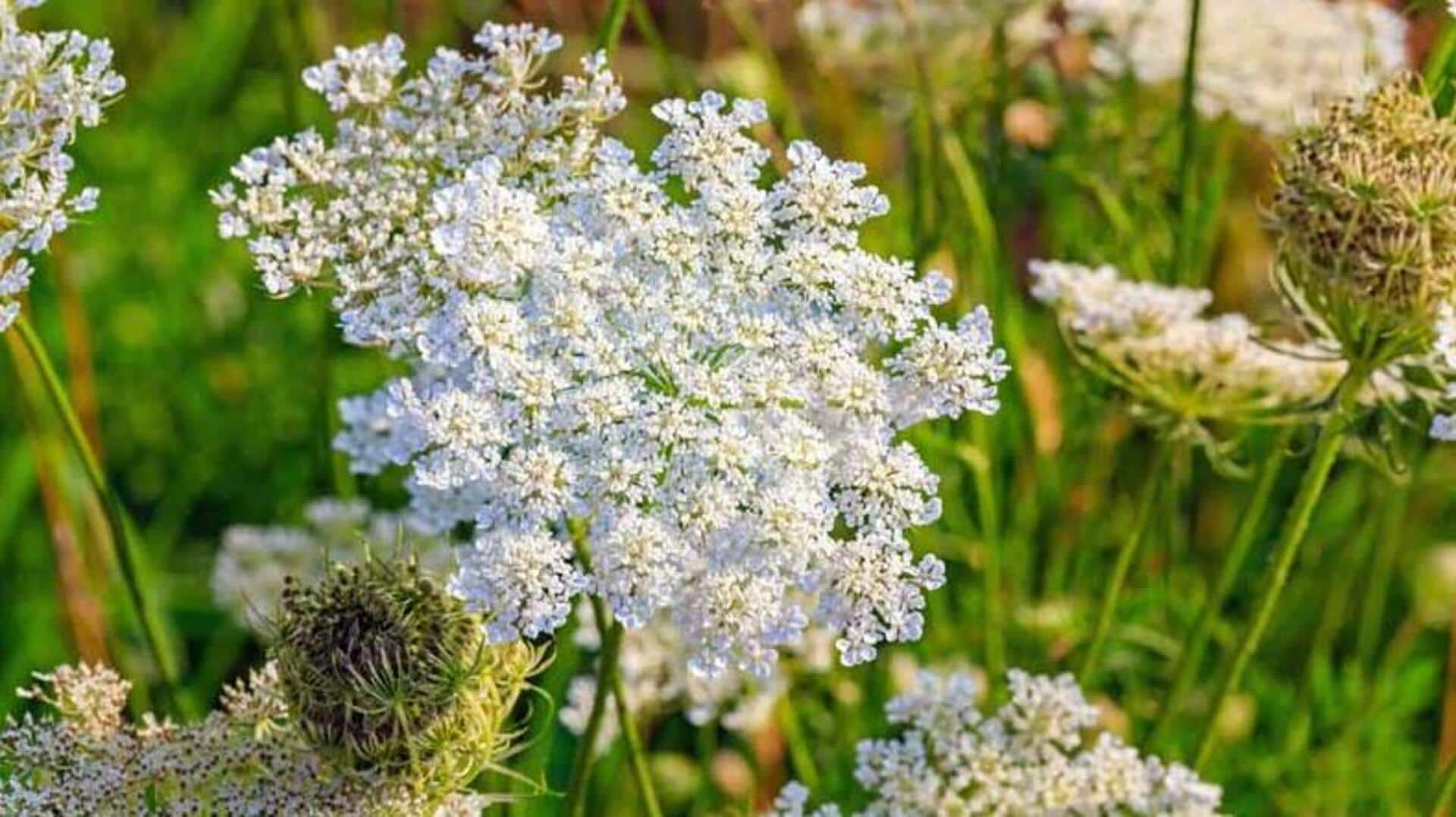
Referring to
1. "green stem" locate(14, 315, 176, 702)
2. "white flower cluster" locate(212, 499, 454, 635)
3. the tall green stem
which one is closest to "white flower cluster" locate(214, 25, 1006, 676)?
the tall green stem

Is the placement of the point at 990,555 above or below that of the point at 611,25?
above

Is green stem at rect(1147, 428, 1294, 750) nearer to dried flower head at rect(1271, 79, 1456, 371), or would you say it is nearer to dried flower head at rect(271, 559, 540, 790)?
dried flower head at rect(1271, 79, 1456, 371)

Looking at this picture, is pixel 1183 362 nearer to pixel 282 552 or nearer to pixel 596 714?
pixel 596 714

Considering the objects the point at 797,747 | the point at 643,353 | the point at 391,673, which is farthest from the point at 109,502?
the point at 797,747

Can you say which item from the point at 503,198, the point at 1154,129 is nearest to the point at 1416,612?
the point at 1154,129

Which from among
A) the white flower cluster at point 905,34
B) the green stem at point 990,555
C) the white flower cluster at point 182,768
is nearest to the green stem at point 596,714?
the white flower cluster at point 182,768
